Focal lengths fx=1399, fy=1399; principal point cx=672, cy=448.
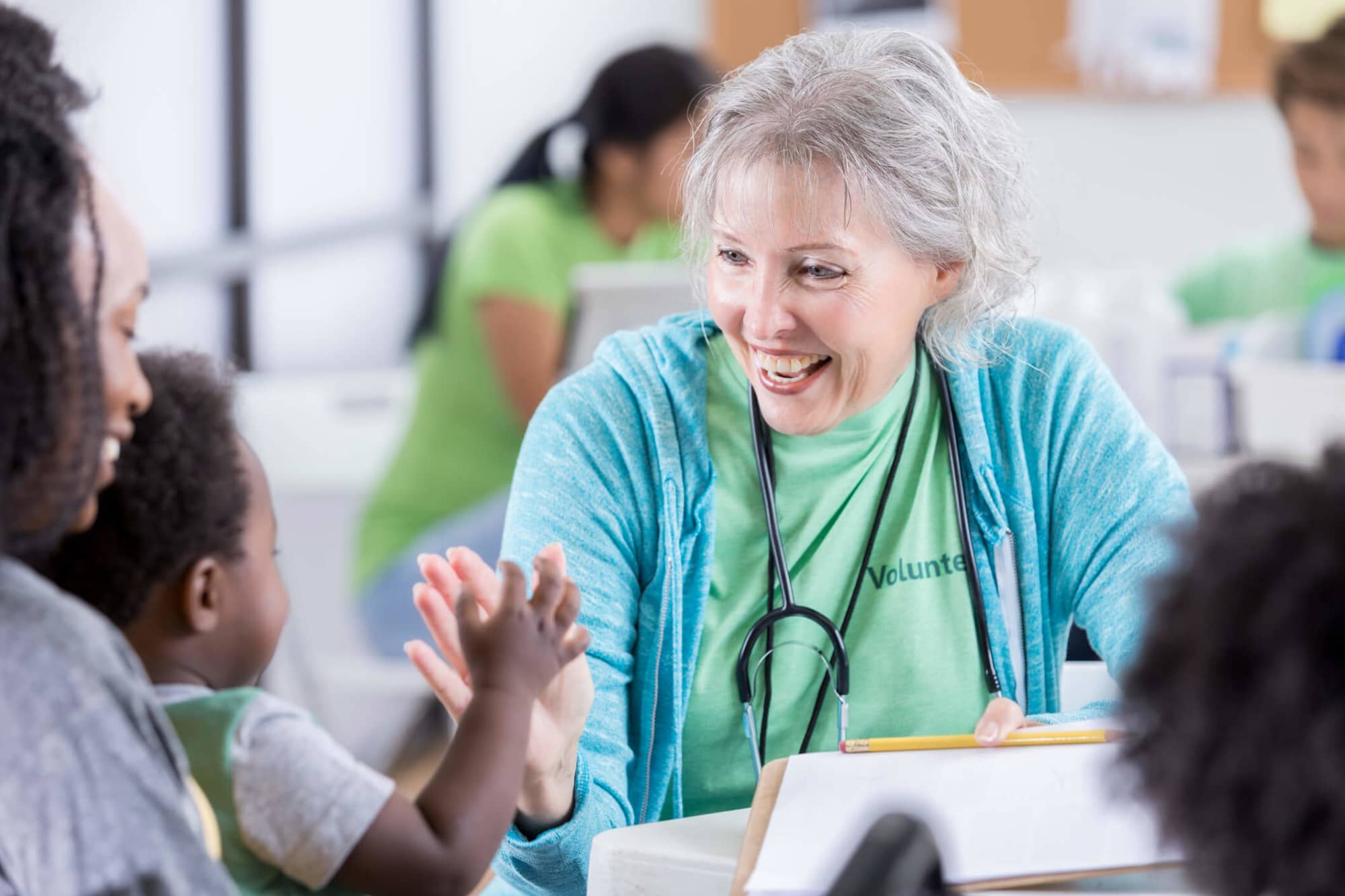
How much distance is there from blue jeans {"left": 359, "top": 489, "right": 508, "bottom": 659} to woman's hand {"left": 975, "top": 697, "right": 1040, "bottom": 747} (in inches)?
61.0

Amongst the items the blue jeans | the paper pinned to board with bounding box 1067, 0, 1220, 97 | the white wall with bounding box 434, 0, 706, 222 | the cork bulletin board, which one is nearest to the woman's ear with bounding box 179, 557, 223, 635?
the blue jeans

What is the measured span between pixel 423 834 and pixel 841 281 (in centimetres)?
66

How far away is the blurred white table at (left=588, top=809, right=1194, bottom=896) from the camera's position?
0.92 m

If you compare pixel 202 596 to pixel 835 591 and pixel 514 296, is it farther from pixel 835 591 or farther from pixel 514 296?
pixel 514 296

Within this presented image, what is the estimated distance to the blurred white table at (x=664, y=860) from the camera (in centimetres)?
92

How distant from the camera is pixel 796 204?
4.02 ft

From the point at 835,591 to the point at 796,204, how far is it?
1.17 feet

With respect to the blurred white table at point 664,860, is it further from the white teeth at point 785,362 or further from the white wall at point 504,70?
the white wall at point 504,70

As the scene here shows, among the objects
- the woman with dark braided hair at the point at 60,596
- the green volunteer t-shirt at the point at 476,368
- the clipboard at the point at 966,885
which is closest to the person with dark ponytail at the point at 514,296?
the green volunteer t-shirt at the point at 476,368

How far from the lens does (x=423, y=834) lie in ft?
2.66

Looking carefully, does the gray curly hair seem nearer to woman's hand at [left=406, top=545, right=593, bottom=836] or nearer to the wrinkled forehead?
the wrinkled forehead

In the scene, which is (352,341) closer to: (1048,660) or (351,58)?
(351,58)

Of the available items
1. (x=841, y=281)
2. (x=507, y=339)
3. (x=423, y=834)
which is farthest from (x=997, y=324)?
(x=507, y=339)

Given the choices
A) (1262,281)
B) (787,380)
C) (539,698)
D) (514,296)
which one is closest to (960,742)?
(539,698)
